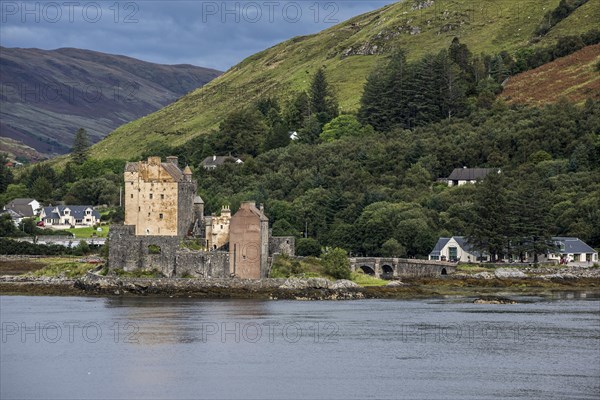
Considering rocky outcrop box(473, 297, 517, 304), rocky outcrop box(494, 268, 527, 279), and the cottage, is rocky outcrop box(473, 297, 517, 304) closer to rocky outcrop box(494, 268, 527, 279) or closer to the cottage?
rocky outcrop box(494, 268, 527, 279)

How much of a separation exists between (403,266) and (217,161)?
6598 centimetres

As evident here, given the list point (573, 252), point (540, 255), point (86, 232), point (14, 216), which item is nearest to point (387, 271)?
point (540, 255)

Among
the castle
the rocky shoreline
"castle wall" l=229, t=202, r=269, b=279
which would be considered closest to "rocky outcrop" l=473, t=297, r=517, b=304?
the rocky shoreline

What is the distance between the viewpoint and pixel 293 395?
52.0 m

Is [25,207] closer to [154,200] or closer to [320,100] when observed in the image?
[320,100]

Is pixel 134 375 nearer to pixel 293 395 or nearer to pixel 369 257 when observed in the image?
pixel 293 395

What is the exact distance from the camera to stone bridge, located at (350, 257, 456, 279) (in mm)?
108438

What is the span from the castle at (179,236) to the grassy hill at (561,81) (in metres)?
80.0

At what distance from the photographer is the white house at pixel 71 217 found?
147125mm

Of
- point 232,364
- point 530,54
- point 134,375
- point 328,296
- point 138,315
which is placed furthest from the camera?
point 530,54

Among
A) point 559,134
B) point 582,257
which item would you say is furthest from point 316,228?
point 559,134

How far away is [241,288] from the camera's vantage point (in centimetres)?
9331

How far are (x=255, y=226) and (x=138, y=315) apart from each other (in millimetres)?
18136

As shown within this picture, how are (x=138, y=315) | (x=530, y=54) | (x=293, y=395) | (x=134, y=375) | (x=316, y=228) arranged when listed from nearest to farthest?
(x=293, y=395), (x=134, y=375), (x=138, y=315), (x=316, y=228), (x=530, y=54)
